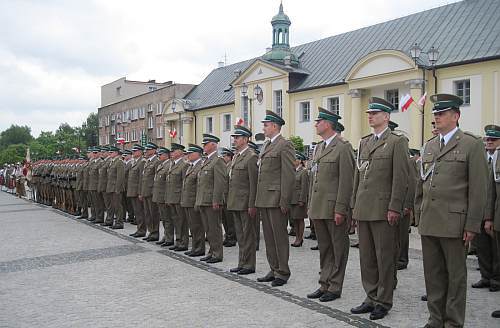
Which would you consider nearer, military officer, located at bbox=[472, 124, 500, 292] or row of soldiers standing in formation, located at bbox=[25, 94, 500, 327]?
row of soldiers standing in formation, located at bbox=[25, 94, 500, 327]

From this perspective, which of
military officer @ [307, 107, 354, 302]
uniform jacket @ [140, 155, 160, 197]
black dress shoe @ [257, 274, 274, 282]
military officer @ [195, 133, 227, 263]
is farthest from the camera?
uniform jacket @ [140, 155, 160, 197]

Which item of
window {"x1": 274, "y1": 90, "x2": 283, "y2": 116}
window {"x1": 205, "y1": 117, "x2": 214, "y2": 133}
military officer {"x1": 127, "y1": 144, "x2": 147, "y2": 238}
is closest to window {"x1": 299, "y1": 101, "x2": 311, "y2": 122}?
window {"x1": 274, "y1": 90, "x2": 283, "y2": 116}

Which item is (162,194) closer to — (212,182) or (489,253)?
(212,182)

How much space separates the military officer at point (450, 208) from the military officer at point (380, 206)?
19.3 inches

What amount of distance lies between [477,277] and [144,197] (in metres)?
6.90

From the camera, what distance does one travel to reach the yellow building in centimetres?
2491

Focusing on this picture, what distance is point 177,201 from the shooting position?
10.4m

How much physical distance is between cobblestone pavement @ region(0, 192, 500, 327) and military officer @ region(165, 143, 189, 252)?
1.22 ft

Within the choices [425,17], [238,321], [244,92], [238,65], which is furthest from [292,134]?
[238,321]

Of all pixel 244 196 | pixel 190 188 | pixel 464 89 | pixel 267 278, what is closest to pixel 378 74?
pixel 464 89

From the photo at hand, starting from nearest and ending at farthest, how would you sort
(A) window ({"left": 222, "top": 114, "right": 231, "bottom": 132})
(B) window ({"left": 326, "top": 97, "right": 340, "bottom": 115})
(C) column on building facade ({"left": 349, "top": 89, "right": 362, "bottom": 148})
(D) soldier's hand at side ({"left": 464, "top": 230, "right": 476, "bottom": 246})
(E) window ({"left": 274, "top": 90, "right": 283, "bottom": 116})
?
(D) soldier's hand at side ({"left": 464, "top": 230, "right": 476, "bottom": 246}) → (C) column on building facade ({"left": 349, "top": 89, "right": 362, "bottom": 148}) → (B) window ({"left": 326, "top": 97, "right": 340, "bottom": 115}) → (E) window ({"left": 274, "top": 90, "right": 283, "bottom": 116}) → (A) window ({"left": 222, "top": 114, "right": 231, "bottom": 132})

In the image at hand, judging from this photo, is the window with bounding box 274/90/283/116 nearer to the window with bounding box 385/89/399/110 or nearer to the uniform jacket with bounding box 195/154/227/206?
the window with bounding box 385/89/399/110

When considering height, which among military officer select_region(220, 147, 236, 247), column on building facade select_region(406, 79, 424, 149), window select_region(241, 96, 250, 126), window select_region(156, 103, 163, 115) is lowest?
military officer select_region(220, 147, 236, 247)

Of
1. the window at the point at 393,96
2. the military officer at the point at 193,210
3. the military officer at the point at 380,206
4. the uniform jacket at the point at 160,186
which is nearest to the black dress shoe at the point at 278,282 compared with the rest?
the military officer at the point at 380,206
